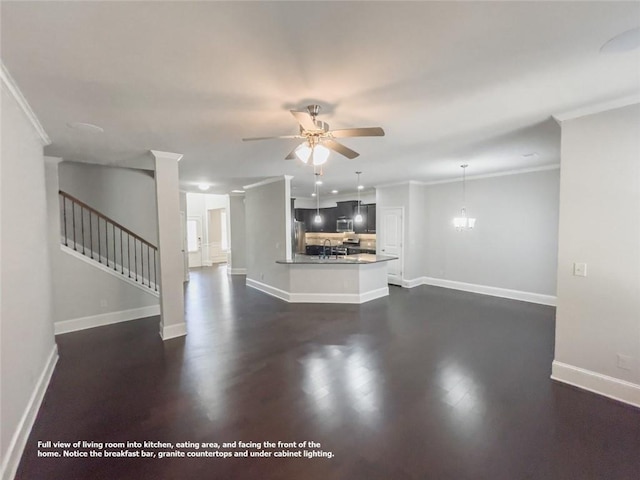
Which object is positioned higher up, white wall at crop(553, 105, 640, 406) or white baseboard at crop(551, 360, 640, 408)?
white wall at crop(553, 105, 640, 406)

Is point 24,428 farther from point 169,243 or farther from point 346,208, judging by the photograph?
point 346,208

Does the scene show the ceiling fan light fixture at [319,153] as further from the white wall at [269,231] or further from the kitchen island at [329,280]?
the white wall at [269,231]

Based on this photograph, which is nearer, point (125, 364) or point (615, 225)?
point (615, 225)

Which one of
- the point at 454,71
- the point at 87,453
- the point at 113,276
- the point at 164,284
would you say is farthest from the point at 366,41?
the point at 113,276

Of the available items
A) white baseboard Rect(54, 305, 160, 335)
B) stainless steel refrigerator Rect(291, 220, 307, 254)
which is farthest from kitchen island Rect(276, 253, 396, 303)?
stainless steel refrigerator Rect(291, 220, 307, 254)

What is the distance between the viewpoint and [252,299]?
19.9 ft

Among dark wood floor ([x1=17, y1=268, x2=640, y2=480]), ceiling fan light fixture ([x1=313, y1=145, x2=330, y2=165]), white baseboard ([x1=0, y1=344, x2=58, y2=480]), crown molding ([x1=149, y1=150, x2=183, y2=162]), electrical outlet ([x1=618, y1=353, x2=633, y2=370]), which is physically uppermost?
crown molding ([x1=149, y1=150, x2=183, y2=162])

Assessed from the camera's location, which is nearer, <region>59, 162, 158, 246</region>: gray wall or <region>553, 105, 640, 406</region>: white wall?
<region>553, 105, 640, 406</region>: white wall

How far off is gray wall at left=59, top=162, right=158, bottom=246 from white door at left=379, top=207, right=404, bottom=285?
17.2 feet

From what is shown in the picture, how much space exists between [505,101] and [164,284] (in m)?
4.41

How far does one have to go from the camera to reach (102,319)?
4551mm

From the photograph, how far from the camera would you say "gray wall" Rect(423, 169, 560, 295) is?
534 cm

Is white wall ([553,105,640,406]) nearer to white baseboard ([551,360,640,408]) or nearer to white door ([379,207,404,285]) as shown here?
white baseboard ([551,360,640,408])

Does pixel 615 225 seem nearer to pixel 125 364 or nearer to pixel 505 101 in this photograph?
pixel 505 101
